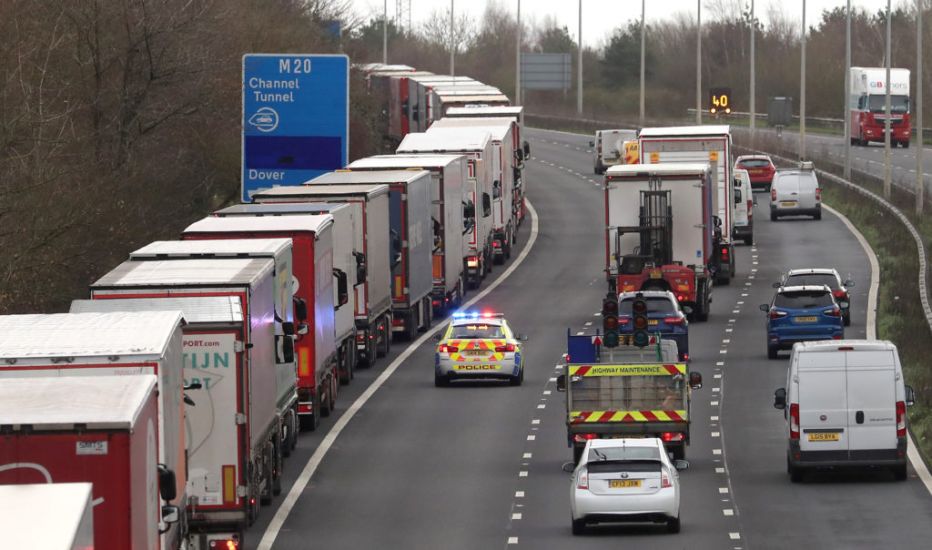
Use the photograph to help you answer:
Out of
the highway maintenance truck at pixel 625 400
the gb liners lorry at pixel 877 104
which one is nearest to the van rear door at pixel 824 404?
the highway maintenance truck at pixel 625 400

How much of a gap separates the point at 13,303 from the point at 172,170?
18413 mm

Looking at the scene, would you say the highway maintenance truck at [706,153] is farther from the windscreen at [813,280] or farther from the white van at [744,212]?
the white van at [744,212]

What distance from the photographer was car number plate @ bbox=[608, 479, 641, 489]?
86.7ft

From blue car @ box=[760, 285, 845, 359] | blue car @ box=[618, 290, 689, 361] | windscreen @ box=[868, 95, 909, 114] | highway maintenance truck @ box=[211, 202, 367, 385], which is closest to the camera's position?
highway maintenance truck @ box=[211, 202, 367, 385]

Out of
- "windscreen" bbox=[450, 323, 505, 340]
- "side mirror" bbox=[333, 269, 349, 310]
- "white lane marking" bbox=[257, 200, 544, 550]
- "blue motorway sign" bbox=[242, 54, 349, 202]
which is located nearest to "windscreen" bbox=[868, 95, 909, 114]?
"white lane marking" bbox=[257, 200, 544, 550]

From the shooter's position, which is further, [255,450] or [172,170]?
[172,170]

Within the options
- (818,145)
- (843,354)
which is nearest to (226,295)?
(843,354)

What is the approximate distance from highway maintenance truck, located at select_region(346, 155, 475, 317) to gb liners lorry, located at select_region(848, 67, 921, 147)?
62.3 meters

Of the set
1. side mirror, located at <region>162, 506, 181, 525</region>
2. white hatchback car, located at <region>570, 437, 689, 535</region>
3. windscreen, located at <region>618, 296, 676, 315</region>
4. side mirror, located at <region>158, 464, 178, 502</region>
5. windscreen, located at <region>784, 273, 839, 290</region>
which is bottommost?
white hatchback car, located at <region>570, 437, 689, 535</region>

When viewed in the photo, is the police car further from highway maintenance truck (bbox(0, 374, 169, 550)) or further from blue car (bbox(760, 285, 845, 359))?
highway maintenance truck (bbox(0, 374, 169, 550))

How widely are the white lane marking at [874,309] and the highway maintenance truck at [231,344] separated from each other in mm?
9888

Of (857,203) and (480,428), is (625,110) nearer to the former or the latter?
(857,203)

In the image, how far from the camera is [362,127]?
80.2 m

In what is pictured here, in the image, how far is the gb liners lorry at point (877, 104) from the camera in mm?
113875
